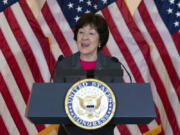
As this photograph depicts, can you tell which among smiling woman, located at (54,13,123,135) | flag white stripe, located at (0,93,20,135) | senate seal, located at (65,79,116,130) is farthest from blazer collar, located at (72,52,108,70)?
flag white stripe, located at (0,93,20,135)

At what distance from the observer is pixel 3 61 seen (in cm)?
234

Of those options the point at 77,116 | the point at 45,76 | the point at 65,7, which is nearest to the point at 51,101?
the point at 77,116

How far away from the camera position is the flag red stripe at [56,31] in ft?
7.75

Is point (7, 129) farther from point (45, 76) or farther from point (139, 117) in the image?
point (139, 117)

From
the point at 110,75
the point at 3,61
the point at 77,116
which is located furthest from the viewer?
the point at 3,61

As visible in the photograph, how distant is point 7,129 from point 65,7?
1141 mm

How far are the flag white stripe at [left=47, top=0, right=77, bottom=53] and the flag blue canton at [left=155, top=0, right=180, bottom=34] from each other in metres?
0.78

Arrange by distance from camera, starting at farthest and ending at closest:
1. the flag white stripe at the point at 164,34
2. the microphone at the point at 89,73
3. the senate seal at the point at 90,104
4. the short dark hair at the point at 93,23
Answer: the flag white stripe at the point at 164,34
the short dark hair at the point at 93,23
the microphone at the point at 89,73
the senate seal at the point at 90,104

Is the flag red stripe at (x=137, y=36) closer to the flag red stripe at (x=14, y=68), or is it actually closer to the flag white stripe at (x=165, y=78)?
the flag white stripe at (x=165, y=78)

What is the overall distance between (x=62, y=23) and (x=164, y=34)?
2.81ft

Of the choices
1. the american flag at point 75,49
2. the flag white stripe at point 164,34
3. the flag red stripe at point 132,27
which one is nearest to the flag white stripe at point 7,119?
the american flag at point 75,49

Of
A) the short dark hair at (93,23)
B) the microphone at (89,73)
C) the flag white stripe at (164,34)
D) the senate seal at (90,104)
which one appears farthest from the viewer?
the flag white stripe at (164,34)

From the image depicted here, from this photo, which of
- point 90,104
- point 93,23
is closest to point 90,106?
point 90,104

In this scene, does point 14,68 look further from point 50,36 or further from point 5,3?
point 5,3
